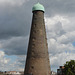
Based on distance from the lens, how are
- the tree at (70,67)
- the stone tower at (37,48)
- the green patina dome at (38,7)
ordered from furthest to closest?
the tree at (70,67), the green patina dome at (38,7), the stone tower at (37,48)

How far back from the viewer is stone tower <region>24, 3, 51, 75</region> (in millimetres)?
39688

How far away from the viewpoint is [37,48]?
133ft

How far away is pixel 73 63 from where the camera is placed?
49594 mm

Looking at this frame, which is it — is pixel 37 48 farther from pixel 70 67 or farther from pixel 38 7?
pixel 70 67

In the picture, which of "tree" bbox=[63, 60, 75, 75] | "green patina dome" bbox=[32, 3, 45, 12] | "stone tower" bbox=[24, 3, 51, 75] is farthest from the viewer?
"tree" bbox=[63, 60, 75, 75]

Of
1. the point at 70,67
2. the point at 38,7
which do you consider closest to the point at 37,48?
the point at 38,7

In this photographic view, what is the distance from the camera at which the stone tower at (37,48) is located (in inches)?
1563

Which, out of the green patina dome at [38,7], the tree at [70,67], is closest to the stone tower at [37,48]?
the green patina dome at [38,7]

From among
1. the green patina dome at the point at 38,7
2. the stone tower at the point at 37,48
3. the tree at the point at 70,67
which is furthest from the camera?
the tree at the point at 70,67

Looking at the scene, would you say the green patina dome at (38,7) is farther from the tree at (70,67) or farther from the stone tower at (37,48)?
the tree at (70,67)

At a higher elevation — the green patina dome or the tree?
the green patina dome

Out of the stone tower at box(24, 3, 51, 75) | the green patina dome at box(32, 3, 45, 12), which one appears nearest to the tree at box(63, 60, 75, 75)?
the stone tower at box(24, 3, 51, 75)

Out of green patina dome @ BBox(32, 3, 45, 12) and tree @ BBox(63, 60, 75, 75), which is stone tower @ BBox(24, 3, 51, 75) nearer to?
green patina dome @ BBox(32, 3, 45, 12)

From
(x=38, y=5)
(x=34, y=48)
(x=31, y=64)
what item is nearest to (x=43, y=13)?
(x=38, y=5)
